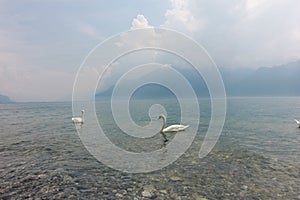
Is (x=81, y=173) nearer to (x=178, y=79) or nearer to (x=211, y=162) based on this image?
(x=211, y=162)

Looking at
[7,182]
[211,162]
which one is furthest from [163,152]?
[7,182]

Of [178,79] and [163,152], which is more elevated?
[178,79]

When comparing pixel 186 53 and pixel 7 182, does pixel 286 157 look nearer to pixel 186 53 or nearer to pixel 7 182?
pixel 186 53

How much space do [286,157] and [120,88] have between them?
1251 cm

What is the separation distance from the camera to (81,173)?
38.5 feet

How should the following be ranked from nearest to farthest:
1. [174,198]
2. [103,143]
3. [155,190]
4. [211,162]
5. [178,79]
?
[174,198], [155,190], [211,162], [178,79], [103,143]

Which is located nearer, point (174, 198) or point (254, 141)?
point (174, 198)

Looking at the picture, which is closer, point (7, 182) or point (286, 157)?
point (7, 182)

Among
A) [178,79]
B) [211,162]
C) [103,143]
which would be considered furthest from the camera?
[103,143]

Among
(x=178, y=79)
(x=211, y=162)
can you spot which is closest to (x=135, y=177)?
(x=211, y=162)

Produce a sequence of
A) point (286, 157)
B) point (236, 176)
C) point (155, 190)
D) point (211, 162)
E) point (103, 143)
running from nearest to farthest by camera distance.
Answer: point (155, 190) < point (236, 176) < point (211, 162) < point (286, 157) < point (103, 143)

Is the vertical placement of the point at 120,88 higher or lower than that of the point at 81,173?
higher

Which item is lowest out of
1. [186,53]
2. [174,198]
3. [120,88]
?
[174,198]

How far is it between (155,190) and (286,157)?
10.4 m
